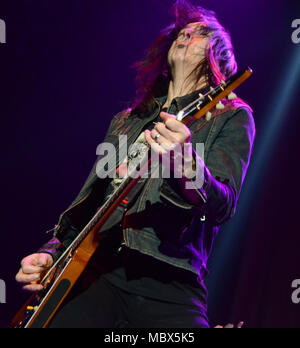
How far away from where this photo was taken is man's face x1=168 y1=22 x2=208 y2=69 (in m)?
2.07

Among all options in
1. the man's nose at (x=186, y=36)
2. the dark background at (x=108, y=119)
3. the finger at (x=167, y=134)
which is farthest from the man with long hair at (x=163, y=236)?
the dark background at (x=108, y=119)

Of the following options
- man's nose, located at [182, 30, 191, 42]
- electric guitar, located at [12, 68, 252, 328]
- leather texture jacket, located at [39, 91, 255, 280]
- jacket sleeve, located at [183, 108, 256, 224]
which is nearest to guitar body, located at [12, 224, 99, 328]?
electric guitar, located at [12, 68, 252, 328]

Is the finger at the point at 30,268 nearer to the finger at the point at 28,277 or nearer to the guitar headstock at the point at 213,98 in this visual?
the finger at the point at 28,277

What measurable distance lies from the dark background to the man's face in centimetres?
115

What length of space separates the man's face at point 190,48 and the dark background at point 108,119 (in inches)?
45.2

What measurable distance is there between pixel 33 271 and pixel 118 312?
0.47 m

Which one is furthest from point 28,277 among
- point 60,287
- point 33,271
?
point 60,287

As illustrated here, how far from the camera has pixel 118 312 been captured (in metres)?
1.50

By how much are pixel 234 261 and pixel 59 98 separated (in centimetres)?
220

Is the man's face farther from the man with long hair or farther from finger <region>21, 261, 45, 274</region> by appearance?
finger <region>21, 261, 45, 274</region>

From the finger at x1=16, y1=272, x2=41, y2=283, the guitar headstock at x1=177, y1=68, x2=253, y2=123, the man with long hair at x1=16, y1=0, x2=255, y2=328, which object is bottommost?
the finger at x1=16, y1=272, x2=41, y2=283

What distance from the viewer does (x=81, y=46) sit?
336 centimetres

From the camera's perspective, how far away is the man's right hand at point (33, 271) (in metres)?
1.61
